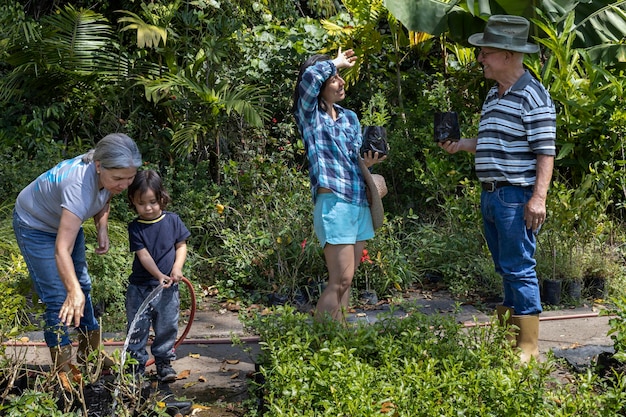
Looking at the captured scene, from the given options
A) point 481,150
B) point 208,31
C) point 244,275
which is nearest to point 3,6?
point 208,31

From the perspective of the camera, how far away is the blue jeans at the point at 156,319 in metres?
4.71

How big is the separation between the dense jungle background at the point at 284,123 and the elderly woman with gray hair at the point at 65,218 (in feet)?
5.28

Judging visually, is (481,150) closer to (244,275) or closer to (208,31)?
(244,275)

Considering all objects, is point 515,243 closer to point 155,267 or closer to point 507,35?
point 507,35

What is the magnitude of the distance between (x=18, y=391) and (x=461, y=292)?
3.92 metres

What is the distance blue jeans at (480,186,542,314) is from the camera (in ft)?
14.9

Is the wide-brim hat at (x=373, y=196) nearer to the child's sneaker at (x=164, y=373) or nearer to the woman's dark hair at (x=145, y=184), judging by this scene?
the woman's dark hair at (x=145, y=184)

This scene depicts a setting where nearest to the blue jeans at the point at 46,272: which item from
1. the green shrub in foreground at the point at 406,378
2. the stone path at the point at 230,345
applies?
the stone path at the point at 230,345

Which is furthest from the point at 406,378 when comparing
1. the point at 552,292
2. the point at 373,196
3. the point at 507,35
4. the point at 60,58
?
the point at 60,58

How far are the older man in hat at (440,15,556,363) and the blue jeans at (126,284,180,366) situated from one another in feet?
6.45

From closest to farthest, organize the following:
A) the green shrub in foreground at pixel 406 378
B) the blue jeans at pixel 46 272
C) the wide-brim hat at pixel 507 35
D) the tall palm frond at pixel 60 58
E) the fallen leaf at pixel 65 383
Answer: the green shrub in foreground at pixel 406 378, the fallen leaf at pixel 65 383, the blue jeans at pixel 46 272, the wide-brim hat at pixel 507 35, the tall palm frond at pixel 60 58

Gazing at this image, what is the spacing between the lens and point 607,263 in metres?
6.90

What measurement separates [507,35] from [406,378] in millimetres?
2047

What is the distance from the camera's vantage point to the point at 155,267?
15.2ft
